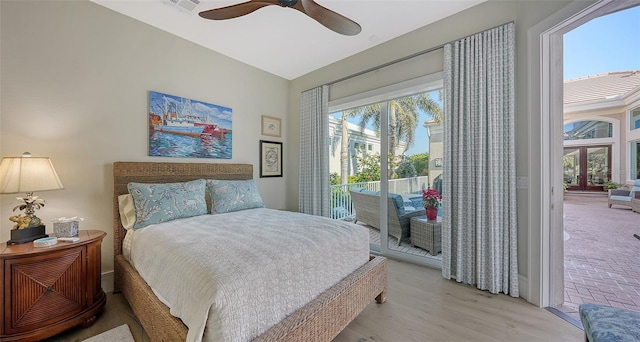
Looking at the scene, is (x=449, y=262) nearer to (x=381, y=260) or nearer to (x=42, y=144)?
(x=381, y=260)

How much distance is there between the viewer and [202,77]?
10.5 ft

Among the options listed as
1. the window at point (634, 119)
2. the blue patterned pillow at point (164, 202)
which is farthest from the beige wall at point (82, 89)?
the window at point (634, 119)

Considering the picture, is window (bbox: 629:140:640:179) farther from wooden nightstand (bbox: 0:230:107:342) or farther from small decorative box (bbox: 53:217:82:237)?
small decorative box (bbox: 53:217:82:237)

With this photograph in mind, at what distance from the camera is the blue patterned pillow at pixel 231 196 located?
112 inches

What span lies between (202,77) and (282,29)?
1.26 m

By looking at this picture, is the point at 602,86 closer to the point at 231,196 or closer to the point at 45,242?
the point at 231,196

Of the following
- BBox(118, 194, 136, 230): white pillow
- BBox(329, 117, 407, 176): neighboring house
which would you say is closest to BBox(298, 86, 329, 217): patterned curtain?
BBox(329, 117, 407, 176): neighboring house

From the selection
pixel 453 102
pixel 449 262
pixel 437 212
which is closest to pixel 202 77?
pixel 453 102

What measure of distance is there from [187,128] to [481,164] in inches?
133

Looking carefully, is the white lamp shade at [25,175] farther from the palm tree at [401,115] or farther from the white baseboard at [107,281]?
the palm tree at [401,115]

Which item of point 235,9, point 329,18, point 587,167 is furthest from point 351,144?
point 587,167

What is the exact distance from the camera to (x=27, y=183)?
177cm

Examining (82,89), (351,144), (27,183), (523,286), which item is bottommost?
(523,286)

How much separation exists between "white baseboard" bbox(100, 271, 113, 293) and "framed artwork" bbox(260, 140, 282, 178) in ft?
7.09
